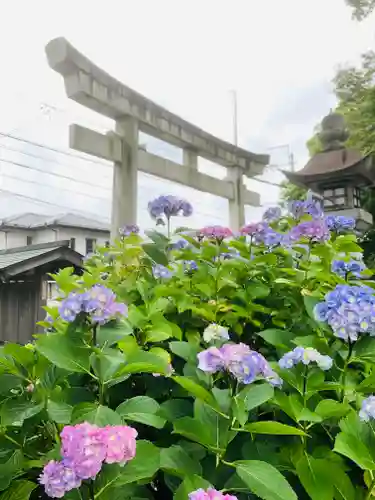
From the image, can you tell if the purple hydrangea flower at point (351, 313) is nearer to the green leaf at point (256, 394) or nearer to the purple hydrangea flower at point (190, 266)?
the green leaf at point (256, 394)

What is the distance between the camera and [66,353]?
68 centimetres

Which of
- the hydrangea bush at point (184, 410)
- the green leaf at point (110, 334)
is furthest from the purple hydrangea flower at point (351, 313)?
the green leaf at point (110, 334)

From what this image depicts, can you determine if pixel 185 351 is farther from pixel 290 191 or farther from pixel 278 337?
pixel 290 191

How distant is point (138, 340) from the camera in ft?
3.02

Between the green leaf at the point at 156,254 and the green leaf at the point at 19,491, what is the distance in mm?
720

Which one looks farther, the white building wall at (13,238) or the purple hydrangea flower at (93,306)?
the white building wall at (13,238)

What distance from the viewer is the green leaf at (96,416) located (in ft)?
1.95

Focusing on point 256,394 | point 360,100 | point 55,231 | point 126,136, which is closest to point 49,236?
point 55,231

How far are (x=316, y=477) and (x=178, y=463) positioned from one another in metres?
0.19

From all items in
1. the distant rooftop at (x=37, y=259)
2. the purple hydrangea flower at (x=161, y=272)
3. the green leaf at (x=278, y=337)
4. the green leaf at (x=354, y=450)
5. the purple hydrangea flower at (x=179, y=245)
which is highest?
the distant rooftop at (x=37, y=259)

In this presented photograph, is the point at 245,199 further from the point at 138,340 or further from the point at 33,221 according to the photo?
the point at 33,221

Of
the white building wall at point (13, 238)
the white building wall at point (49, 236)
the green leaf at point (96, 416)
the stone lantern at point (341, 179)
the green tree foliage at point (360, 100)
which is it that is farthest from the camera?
the white building wall at point (13, 238)

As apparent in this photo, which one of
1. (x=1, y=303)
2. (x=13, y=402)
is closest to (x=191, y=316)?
(x=13, y=402)

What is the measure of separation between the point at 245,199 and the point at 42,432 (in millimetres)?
5305
